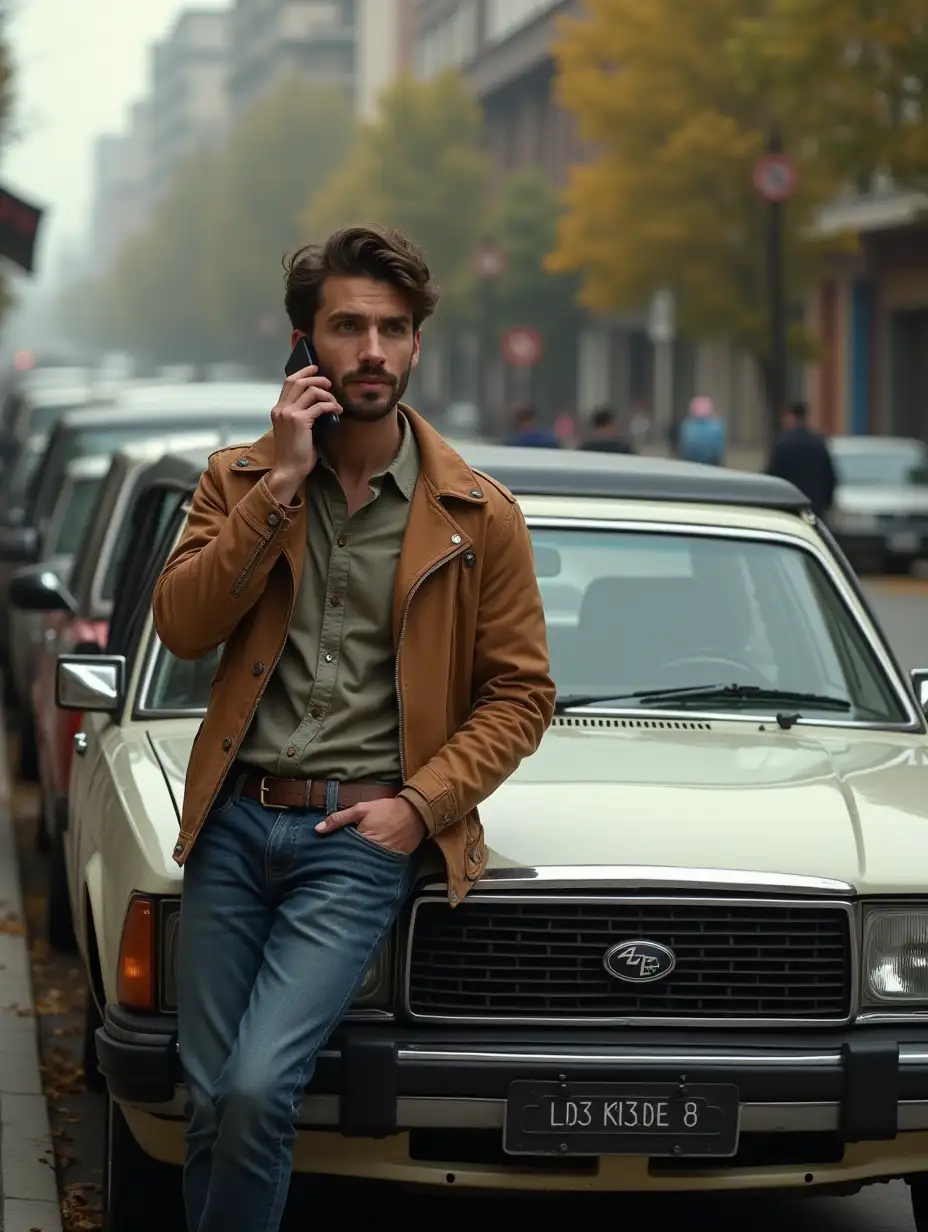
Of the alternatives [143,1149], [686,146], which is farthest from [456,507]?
[686,146]

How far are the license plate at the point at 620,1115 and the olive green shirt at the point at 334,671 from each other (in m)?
0.66

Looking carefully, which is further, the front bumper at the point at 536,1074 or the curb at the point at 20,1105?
the curb at the point at 20,1105

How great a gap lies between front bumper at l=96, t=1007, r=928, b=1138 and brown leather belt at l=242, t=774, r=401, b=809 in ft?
1.67

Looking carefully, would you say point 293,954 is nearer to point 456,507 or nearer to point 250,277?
point 456,507

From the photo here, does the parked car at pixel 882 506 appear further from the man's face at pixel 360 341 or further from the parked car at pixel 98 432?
the man's face at pixel 360 341

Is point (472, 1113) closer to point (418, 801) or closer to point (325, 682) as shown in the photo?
point (418, 801)

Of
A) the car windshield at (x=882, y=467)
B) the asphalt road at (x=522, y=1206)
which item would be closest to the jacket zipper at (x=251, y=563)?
the asphalt road at (x=522, y=1206)

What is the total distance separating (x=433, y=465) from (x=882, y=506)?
24623mm

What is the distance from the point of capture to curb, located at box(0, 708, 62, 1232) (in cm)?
547

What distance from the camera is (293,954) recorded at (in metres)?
4.03

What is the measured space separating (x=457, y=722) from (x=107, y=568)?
5.07 metres

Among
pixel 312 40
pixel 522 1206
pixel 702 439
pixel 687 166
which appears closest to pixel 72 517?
pixel 522 1206

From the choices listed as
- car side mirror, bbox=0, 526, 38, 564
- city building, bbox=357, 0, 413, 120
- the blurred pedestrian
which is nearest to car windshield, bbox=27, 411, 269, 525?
car side mirror, bbox=0, 526, 38, 564

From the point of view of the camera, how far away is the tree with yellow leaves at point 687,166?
1699 inches
